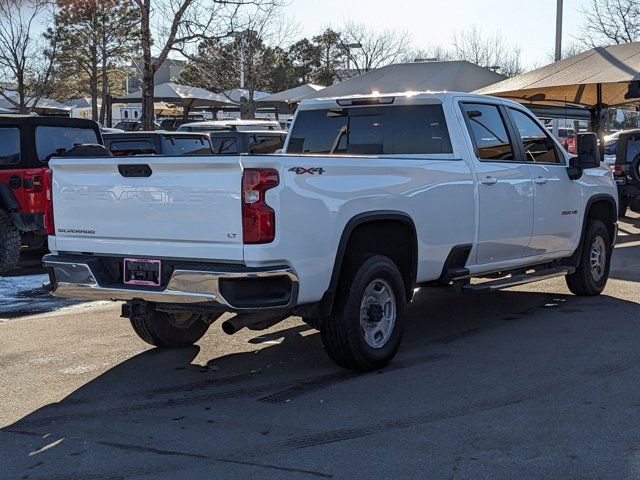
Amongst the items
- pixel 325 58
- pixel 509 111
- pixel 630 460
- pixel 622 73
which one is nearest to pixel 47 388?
pixel 630 460

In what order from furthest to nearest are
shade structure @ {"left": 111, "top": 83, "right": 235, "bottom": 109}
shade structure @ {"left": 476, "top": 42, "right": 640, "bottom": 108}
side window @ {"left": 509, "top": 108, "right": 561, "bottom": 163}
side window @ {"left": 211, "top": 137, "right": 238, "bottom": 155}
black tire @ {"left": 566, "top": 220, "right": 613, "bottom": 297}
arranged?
shade structure @ {"left": 111, "top": 83, "right": 235, "bottom": 109} < side window @ {"left": 211, "top": 137, "right": 238, "bottom": 155} < shade structure @ {"left": 476, "top": 42, "right": 640, "bottom": 108} < black tire @ {"left": 566, "top": 220, "right": 613, "bottom": 297} < side window @ {"left": 509, "top": 108, "right": 561, "bottom": 163}

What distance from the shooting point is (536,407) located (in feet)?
17.0

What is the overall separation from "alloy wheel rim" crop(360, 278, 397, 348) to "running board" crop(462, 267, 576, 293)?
1121 mm

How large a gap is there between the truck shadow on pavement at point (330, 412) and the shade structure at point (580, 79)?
10.9 meters

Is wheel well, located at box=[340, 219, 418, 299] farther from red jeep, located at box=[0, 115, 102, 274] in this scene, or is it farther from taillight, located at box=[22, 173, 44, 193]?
taillight, located at box=[22, 173, 44, 193]

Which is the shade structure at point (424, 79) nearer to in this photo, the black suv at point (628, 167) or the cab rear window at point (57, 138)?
the black suv at point (628, 167)

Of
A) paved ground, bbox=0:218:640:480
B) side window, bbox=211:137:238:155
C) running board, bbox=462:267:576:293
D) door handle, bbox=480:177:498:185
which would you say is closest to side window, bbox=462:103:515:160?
door handle, bbox=480:177:498:185

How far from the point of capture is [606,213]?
9.20m

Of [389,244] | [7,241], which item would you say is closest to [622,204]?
[7,241]

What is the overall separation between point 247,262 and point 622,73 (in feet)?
44.9

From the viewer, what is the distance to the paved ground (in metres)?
4.32

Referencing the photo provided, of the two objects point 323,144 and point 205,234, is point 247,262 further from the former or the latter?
point 323,144

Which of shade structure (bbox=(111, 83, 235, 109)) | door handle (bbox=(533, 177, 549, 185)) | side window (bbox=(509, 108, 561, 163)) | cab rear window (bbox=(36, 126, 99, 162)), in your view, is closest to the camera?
door handle (bbox=(533, 177, 549, 185))

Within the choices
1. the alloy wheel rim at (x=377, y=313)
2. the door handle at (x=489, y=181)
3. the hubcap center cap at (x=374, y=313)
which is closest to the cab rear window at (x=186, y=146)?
the door handle at (x=489, y=181)
